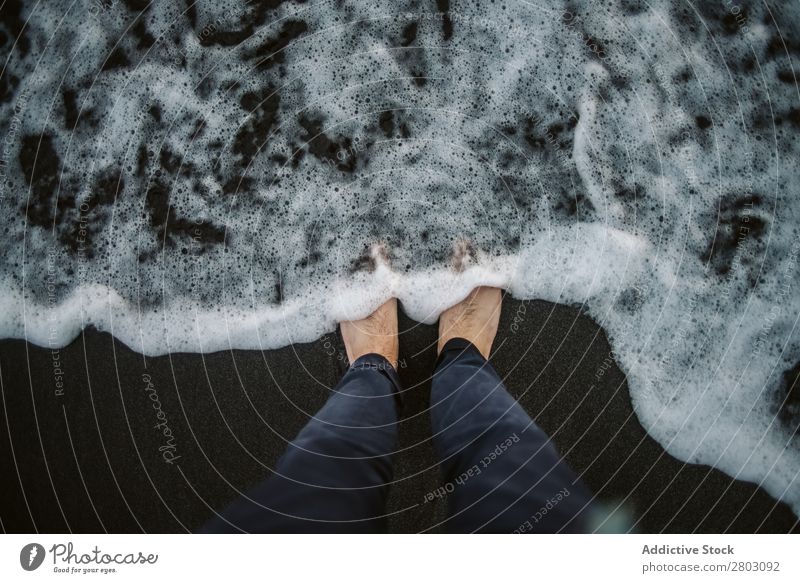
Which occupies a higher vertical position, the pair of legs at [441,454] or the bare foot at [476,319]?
the bare foot at [476,319]

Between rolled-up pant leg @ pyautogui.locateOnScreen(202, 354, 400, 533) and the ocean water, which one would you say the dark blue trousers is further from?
the ocean water

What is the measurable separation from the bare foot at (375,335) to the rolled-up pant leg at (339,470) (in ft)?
0.06

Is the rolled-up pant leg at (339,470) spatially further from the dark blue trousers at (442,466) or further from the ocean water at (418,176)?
the ocean water at (418,176)

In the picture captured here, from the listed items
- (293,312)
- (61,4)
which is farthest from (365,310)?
(61,4)

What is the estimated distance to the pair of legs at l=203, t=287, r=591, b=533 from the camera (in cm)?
56

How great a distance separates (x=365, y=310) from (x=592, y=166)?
406 millimetres

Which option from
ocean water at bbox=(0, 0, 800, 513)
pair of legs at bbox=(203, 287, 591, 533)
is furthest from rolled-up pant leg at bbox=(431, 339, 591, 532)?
ocean water at bbox=(0, 0, 800, 513)

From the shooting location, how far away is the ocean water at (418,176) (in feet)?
2.27

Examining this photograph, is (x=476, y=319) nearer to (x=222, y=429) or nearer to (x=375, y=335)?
(x=375, y=335)

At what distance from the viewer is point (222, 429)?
2.27 feet

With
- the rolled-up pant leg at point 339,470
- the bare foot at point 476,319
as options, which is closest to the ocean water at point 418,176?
the bare foot at point 476,319

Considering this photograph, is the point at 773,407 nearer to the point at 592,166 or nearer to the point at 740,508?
the point at 740,508

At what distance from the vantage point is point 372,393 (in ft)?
2.17

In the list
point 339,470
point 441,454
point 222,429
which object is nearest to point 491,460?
point 441,454
